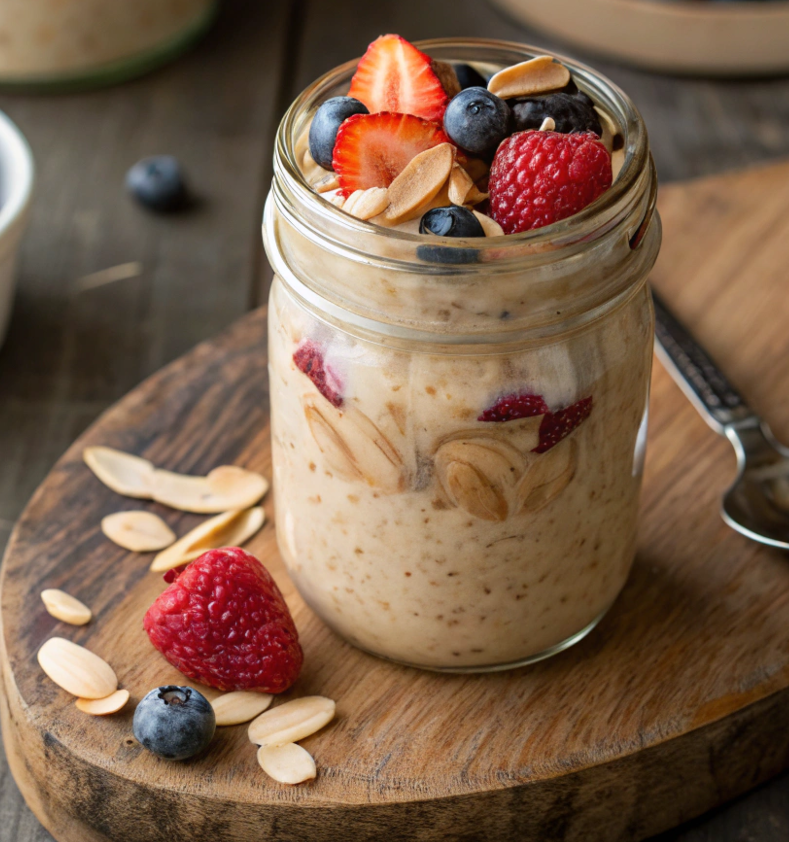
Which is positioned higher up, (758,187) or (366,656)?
(758,187)

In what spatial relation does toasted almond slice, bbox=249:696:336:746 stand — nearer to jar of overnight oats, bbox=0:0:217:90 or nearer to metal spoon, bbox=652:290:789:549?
metal spoon, bbox=652:290:789:549

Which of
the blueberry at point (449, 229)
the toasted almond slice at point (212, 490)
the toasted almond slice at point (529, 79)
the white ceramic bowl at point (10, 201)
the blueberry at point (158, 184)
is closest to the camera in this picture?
the blueberry at point (449, 229)

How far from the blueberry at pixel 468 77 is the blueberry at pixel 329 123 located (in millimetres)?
93

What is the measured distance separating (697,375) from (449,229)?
0.54 meters

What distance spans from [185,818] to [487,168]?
521mm

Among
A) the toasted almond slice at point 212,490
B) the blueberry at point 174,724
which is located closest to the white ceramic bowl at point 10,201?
the toasted almond slice at point 212,490

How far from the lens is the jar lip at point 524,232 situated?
672 millimetres

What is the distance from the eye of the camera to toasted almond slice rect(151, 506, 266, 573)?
0.98 metres

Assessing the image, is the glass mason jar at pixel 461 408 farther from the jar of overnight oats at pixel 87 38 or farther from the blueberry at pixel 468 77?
the jar of overnight oats at pixel 87 38

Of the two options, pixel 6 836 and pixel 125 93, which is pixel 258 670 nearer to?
pixel 6 836

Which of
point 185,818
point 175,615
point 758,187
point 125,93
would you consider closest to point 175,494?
point 175,615

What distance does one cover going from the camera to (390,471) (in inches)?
30.4

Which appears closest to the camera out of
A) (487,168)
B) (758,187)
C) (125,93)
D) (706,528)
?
(487,168)

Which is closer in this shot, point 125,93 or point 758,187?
point 758,187
